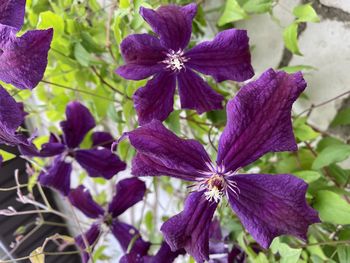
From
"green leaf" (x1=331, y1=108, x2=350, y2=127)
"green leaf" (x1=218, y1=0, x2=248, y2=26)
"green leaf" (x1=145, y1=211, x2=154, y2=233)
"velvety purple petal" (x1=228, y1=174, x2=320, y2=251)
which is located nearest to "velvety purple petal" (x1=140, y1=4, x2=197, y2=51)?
"green leaf" (x1=218, y1=0, x2=248, y2=26)

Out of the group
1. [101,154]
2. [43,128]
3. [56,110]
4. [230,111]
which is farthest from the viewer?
[43,128]

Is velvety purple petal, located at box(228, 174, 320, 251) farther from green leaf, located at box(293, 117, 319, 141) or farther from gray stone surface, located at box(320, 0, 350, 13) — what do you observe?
gray stone surface, located at box(320, 0, 350, 13)

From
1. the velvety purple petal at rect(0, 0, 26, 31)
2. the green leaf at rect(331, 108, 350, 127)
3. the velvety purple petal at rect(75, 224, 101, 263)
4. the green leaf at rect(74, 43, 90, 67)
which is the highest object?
the velvety purple petal at rect(0, 0, 26, 31)

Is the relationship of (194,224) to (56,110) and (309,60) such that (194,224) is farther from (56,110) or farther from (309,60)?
(56,110)

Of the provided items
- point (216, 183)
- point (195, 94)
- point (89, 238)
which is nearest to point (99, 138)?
point (89, 238)

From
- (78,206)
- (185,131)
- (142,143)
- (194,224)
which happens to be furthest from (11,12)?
(185,131)

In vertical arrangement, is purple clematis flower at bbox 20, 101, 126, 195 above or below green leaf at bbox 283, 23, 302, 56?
below
